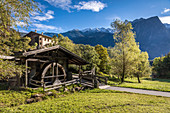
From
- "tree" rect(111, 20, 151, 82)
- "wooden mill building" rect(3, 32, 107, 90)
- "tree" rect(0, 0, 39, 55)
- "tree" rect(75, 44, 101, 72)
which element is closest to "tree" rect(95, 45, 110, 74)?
"tree" rect(75, 44, 101, 72)

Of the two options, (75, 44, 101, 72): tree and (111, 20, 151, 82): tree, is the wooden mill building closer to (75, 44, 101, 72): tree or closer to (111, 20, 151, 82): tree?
(111, 20, 151, 82): tree

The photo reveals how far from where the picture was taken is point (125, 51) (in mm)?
17484

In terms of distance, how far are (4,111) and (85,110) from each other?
4.34m

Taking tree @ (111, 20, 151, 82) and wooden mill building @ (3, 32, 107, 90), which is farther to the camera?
tree @ (111, 20, 151, 82)

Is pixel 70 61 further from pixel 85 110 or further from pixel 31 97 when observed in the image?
pixel 85 110

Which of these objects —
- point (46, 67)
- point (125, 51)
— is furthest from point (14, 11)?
point (125, 51)

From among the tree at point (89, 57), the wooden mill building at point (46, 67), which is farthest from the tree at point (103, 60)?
the wooden mill building at point (46, 67)

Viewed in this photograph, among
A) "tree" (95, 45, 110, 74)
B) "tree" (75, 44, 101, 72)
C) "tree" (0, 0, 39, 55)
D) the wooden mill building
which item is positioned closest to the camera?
"tree" (0, 0, 39, 55)

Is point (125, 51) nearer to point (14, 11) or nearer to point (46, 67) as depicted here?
point (46, 67)

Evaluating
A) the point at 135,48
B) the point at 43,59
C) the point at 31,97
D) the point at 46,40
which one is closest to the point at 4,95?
the point at 31,97

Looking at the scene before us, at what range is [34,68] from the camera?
457 inches

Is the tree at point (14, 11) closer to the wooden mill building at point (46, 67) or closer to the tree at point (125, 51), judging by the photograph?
the wooden mill building at point (46, 67)

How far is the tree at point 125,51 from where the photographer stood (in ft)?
56.6

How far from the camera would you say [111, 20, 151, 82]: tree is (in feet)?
56.6
